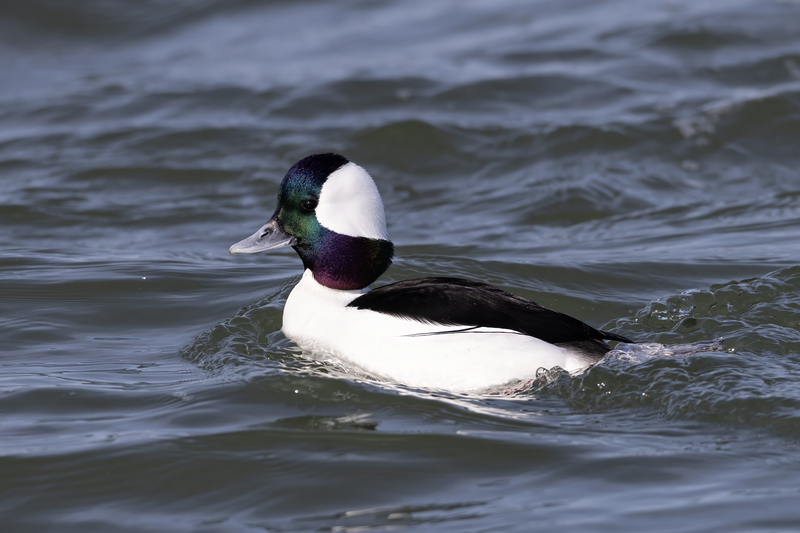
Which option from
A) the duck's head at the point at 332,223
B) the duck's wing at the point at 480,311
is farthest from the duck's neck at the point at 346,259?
the duck's wing at the point at 480,311

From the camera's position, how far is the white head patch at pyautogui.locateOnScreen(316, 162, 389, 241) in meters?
5.49

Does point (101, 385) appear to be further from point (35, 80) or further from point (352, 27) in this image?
point (352, 27)

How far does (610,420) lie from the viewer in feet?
15.7

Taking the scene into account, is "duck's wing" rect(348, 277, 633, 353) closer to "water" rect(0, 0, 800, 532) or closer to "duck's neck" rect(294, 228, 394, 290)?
"water" rect(0, 0, 800, 532)

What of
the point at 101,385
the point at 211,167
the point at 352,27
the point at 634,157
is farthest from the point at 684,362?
the point at 352,27

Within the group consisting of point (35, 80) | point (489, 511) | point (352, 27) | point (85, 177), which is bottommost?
point (489, 511)

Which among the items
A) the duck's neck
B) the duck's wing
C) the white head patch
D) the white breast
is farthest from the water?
the white head patch

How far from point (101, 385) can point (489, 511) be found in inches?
96.4

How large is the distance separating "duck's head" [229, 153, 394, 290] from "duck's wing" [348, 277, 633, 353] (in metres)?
0.38

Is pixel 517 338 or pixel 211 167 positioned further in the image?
pixel 211 167

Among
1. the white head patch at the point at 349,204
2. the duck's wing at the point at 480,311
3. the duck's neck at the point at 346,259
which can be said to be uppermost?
the white head patch at the point at 349,204

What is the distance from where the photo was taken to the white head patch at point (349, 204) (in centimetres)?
549

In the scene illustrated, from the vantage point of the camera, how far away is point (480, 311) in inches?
198

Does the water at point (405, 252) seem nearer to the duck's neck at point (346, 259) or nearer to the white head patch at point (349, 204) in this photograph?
the duck's neck at point (346, 259)
